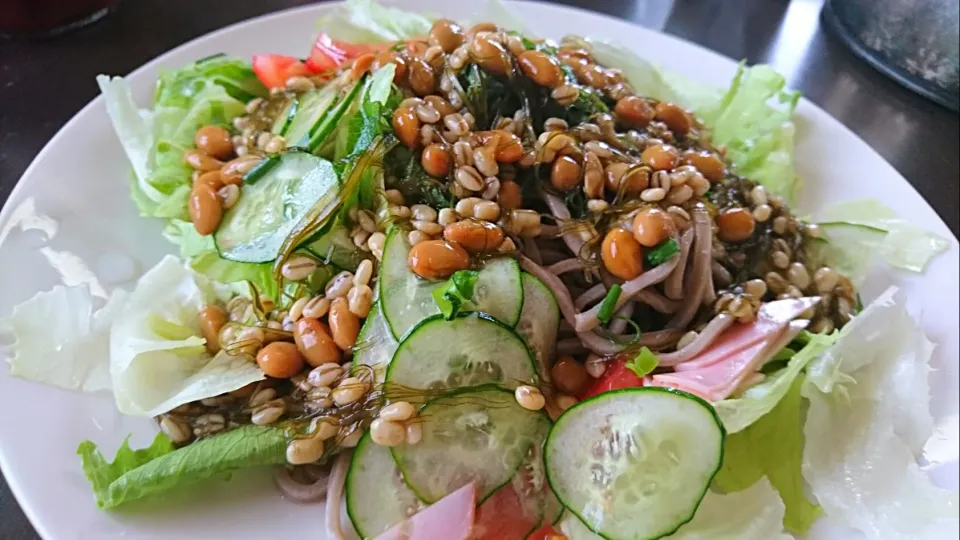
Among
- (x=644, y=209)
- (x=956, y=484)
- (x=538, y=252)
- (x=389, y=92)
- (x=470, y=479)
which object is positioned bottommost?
(x=956, y=484)

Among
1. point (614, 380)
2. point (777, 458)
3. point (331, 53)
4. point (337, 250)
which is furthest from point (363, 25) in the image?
point (777, 458)

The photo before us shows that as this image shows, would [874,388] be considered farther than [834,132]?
No

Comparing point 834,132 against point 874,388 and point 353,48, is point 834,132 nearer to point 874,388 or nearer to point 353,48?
point 874,388

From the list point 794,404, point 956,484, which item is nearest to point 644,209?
point 794,404

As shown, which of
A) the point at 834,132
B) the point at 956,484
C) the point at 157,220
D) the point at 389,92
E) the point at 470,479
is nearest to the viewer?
the point at 470,479

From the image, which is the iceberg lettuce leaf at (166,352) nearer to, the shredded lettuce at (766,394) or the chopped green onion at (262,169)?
the chopped green onion at (262,169)

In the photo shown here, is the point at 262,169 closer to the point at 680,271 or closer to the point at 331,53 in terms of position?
the point at 331,53
